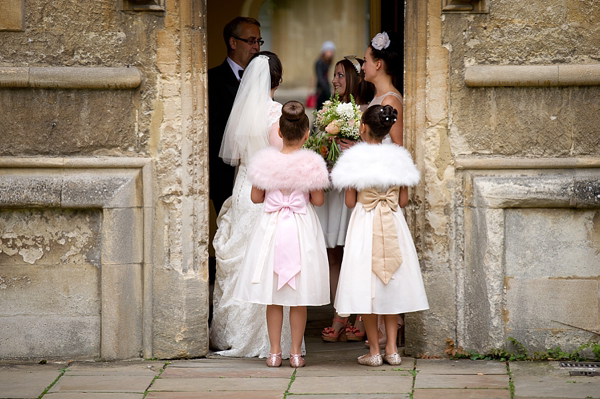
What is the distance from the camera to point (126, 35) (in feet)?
17.8

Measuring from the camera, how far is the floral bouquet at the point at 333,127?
224 inches

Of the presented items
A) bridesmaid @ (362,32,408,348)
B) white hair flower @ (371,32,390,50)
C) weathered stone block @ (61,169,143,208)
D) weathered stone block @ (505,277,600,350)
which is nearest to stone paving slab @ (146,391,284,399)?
weathered stone block @ (61,169,143,208)

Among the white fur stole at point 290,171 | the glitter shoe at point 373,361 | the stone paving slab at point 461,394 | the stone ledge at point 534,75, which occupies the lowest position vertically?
the stone paving slab at point 461,394

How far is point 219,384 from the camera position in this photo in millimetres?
4965

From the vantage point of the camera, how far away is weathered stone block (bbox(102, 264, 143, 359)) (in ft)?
17.9

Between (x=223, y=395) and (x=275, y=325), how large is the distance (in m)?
0.76

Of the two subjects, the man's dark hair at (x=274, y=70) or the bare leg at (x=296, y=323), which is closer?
the bare leg at (x=296, y=323)

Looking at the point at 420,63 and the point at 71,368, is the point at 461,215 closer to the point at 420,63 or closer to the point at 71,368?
the point at 420,63

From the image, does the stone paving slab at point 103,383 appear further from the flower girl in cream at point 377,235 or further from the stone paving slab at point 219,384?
the flower girl in cream at point 377,235

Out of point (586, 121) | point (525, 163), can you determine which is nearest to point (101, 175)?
point (525, 163)

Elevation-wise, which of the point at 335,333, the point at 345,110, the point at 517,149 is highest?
the point at 345,110

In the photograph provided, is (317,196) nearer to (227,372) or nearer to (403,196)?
(403,196)

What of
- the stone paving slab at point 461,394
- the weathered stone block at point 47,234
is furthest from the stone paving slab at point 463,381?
the weathered stone block at point 47,234

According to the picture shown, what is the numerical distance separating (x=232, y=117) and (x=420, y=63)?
1.34 meters
